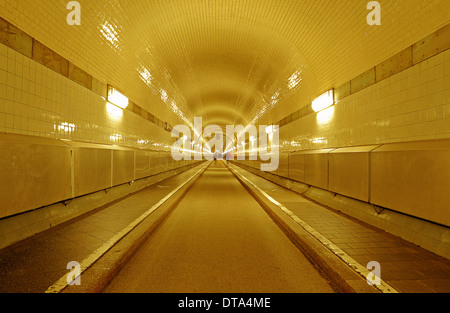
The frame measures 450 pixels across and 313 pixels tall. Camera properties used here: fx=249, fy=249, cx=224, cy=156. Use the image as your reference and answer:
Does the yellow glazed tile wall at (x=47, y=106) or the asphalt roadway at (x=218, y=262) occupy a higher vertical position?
the yellow glazed tile wall at (x=47, y=106)

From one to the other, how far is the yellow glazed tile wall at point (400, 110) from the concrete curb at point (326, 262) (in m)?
2.51

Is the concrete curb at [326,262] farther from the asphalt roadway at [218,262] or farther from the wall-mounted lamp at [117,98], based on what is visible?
the wall-mounted lamp at [117,98]

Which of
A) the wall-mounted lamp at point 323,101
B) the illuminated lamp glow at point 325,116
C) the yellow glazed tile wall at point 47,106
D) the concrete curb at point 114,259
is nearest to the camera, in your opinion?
the concrete curb at point 114,259

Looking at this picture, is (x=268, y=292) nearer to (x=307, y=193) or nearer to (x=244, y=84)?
(x=307, y=193)

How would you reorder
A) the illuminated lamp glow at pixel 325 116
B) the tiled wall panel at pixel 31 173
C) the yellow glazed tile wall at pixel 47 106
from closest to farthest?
1. the tiled wall panel at pixel 31 173
2. the yellow glazed tile wall at pixel 47 106
3. the illuminated lamp glow at pixel 325 116

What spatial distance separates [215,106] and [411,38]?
19573mm

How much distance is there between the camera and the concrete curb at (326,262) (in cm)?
272

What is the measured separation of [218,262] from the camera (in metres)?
3.46

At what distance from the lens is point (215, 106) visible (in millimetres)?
23359

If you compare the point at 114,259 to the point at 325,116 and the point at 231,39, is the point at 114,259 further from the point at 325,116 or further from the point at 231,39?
the point at 231,39

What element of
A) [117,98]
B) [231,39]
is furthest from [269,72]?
[117,98]

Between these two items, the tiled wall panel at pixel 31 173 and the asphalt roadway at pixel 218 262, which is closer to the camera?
the asphalt roadway at pixel 218 262

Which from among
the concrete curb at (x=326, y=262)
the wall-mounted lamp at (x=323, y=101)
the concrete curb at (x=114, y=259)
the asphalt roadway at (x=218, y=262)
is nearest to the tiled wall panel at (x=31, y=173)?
the concrete curb at (x=114, y=259)

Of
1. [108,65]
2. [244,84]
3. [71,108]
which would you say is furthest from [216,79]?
[71,108]
